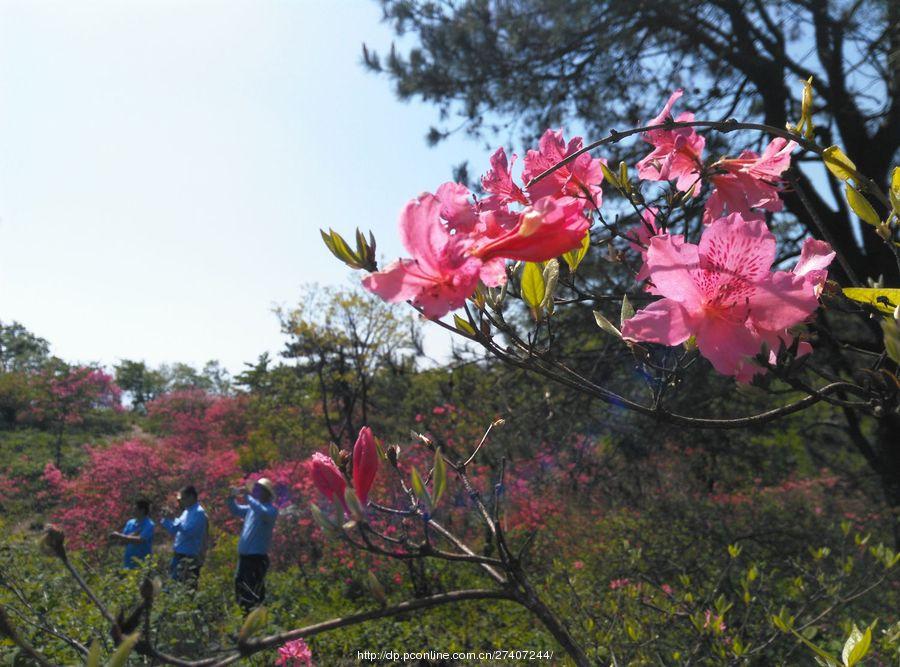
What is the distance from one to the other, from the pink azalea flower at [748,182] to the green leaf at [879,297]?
149 mm

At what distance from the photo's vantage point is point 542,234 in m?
0.57

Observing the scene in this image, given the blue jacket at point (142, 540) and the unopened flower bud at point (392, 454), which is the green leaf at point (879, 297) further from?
the blue jacket at point (142, 540)

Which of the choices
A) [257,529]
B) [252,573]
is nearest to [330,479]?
[257,529]

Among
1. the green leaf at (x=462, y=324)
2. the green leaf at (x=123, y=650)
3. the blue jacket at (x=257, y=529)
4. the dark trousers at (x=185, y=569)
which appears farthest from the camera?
the blue jacket at (x=257, y=529)

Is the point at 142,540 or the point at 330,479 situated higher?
the point at 330,479

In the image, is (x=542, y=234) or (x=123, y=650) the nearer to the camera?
(x=123, y=650)

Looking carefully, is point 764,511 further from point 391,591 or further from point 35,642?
point 35,642

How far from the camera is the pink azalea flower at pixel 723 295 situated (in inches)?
23.9

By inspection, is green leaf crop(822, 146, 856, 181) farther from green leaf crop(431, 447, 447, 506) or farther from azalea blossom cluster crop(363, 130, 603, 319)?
green leaf crop(431, 447, 447, 506)

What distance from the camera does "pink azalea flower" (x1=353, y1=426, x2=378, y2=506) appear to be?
722 mm

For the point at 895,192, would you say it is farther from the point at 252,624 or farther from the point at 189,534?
the point at 189,534

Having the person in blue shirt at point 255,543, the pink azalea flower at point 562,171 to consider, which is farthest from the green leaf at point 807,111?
the person in blue shirt at point 255,543

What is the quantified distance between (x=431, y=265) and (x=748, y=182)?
48 centimetres

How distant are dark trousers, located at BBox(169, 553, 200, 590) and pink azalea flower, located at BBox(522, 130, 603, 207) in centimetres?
433
